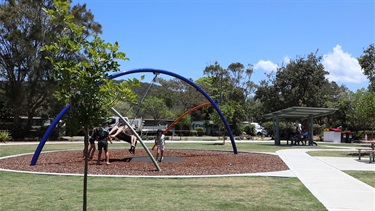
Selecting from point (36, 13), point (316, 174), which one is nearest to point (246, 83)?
point (36, 13)

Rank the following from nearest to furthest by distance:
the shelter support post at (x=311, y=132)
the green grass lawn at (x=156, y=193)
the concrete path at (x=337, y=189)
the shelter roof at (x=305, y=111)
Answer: the green grass lawn at (x=156, y=193) → the concrete path at (x=337, y=189) → the shelter roof at (x=305, y=111) → the shelter support post at (x=311, y=132)

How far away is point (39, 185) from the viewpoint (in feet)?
29.9

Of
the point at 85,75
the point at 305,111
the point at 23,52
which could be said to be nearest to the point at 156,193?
the point at 85,75

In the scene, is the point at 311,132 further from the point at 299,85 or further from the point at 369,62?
the point at 299,85

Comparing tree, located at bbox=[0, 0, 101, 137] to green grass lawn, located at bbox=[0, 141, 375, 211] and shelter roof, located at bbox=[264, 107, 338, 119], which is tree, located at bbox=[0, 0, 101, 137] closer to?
shelter roof, located at bbox=[264, 107, 338, 119]

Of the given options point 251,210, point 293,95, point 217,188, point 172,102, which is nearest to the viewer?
point 251,210

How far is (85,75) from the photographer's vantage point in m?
5.05

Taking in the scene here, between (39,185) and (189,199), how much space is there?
382cm

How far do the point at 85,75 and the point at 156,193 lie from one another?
3913mm

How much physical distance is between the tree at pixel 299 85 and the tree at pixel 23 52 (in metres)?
28.3

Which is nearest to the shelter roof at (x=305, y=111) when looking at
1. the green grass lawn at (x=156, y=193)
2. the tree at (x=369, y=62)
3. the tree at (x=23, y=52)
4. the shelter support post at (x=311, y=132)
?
the shelter support post at (x=311, y=132)

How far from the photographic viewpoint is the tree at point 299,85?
5112 cm

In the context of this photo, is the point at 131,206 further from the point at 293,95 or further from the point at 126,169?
the point at 293,95

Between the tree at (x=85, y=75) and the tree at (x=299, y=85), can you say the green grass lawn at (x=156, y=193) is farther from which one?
the tree at (x=299, y=85)
